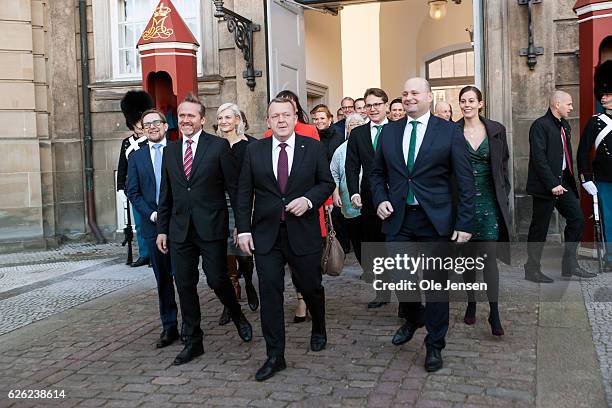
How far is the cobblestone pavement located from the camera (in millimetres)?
4348

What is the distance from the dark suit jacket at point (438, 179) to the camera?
4.77 m

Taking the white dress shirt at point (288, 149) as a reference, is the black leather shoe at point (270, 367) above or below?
below

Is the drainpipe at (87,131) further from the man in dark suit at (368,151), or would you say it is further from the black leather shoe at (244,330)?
the black leather shoe at (244,330)

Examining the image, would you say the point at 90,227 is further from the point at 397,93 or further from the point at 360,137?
the point at 397,93

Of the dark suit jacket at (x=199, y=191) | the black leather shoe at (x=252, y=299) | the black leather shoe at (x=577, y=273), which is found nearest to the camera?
the dark suit jacket at (x=199, y=191)

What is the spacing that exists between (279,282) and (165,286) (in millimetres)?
1149

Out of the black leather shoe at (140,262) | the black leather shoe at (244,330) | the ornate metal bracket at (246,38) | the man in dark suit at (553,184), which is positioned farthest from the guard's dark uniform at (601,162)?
the black leather shoe at (140,262)

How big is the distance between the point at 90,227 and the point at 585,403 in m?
9.01

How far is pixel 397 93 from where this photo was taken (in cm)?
1867

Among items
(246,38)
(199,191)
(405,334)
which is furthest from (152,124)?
(246,38)

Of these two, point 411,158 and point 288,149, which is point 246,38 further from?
point 411,158

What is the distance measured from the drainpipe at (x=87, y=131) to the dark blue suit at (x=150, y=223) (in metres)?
6.04

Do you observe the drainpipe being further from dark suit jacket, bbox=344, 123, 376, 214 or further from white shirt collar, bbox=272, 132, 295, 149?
white shirt collar, bbox=272, 132, 295, 149


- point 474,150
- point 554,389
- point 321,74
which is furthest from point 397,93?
point 554,389
